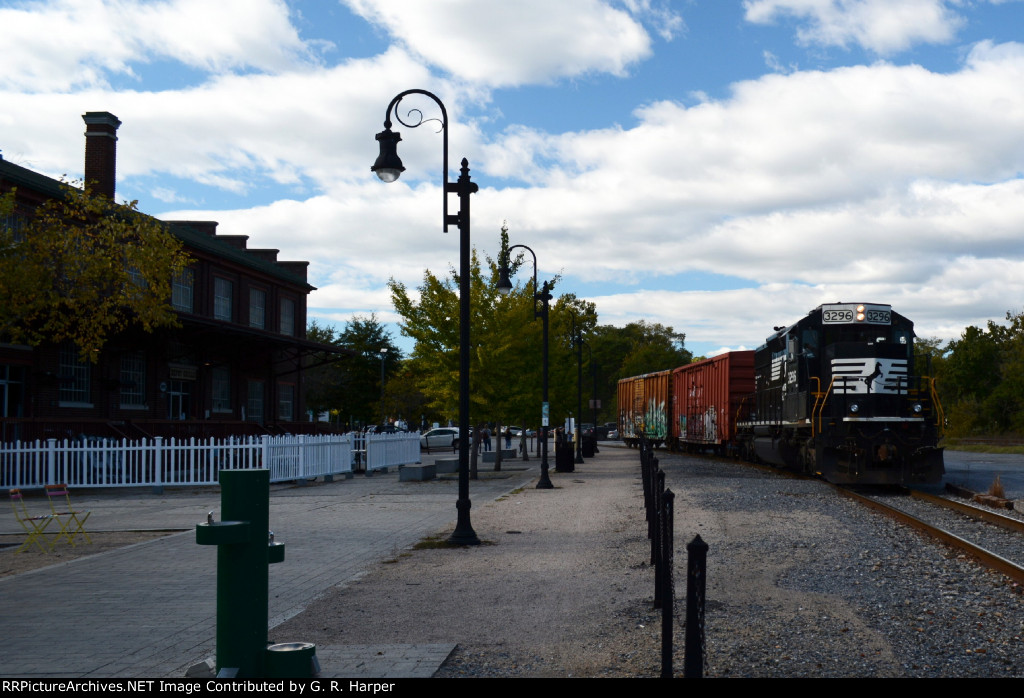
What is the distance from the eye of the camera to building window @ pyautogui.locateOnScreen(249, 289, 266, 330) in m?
40.9

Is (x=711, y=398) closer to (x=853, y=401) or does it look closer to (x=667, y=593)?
(x=853, y=401)

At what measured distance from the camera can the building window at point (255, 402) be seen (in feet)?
132

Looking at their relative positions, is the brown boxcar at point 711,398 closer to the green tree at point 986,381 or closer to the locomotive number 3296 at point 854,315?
the locomotive number 3296 at point 854,315

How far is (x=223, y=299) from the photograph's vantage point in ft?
126

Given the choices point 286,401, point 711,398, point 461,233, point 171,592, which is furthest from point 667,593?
point 286,401

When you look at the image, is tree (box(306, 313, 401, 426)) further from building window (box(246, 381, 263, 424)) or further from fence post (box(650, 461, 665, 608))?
fence post (box(650, 461, 665, 608))

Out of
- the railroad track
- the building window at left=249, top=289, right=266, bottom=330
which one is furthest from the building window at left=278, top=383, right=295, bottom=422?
the railroad track

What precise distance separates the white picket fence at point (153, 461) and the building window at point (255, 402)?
15.1 m

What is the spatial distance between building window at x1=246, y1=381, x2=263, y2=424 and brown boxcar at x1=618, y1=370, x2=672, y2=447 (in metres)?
16.7

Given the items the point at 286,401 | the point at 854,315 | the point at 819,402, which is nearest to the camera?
the point at 819,402

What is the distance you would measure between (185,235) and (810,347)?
23348 millimetres

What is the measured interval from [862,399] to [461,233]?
1043 cm

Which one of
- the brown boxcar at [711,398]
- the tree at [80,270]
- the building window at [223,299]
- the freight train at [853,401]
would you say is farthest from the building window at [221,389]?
the freight train at [853,401]

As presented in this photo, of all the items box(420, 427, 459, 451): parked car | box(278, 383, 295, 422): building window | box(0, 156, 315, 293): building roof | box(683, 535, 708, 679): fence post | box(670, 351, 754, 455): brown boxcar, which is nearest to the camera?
box(683, 535, 708, 679): fence post
